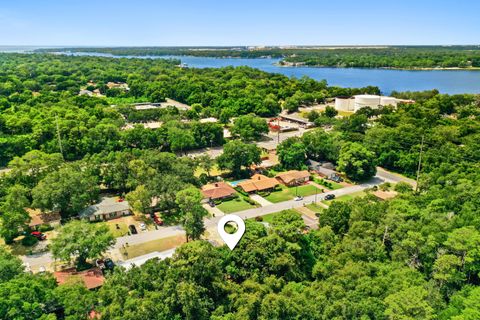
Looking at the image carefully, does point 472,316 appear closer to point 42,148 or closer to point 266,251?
point 266,251

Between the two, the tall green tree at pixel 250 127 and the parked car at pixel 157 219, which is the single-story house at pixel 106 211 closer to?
the parked car at pixel 157 219

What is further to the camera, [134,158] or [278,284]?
[134,158]

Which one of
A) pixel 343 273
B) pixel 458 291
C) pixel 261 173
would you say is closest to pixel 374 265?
pixel 343 273

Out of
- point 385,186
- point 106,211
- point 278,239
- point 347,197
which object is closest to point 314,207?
point 347,197

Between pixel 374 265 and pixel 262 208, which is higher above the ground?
pixel 374 265

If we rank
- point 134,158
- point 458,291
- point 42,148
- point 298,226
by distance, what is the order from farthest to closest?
point 42,148, point 134,158, point 298,226, point 458,291

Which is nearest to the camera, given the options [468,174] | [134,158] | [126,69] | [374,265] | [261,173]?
[374,265]

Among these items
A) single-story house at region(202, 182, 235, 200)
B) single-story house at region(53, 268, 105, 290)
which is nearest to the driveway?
single-story house at region(202, 182, 235, 200)
